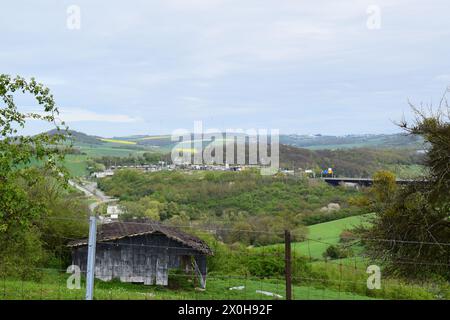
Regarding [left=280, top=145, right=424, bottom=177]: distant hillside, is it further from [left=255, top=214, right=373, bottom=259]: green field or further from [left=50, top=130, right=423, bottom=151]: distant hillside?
[left=255, top=214, right=373, bottom=259]: green field

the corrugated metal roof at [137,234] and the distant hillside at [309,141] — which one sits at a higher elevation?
the distant hillside at [309,141]

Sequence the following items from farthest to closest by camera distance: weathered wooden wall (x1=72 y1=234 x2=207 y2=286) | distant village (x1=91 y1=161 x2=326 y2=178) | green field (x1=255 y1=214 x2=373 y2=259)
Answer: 1. distant village (x1=91 y1=161 x2=326 y2=178)
2. green field (x1=255 y1=214 x2=373 y2=259)
3. weathered wooden wall (x1=72 y1=234 x2=207 y2=286)

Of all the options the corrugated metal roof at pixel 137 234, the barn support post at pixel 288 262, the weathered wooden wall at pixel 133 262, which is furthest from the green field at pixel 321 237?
the barn support post at pixel 288 262

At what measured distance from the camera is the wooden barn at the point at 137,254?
32375 millimetres

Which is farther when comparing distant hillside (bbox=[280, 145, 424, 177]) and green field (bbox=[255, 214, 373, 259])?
distant hillside (bbox=[280, 145, 424, 177])

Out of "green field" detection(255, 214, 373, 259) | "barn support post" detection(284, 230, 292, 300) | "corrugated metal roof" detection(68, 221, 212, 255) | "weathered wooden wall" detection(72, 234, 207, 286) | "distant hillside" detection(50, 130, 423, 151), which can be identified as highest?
"distant hillside" detection(50, 130, 423, 151)

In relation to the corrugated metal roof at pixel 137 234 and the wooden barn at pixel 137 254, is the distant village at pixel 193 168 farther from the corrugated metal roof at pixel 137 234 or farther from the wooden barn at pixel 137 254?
the wooden barn at pixel 137 254

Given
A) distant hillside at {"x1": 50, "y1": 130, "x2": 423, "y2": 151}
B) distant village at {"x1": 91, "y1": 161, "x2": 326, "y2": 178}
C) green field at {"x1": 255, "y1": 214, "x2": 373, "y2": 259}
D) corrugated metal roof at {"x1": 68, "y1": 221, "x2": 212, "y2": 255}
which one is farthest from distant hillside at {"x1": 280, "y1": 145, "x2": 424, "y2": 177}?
corrugated metal roof at {"x1": 68, "y1": 221, "x2": 212, "y2": 255}

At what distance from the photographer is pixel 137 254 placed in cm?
3316

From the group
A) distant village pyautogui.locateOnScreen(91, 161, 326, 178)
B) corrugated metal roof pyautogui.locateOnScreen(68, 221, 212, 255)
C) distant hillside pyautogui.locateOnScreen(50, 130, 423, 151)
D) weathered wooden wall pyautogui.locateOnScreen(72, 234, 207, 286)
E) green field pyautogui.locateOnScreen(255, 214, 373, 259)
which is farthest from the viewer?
distant hillside pyautogui.locateOnScreen(50, 130, 423, 151)

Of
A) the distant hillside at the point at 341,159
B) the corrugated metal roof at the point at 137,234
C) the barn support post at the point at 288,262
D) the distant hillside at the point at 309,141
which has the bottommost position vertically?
the corrugated metal roof at the point at 137,234

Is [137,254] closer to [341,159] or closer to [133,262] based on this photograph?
[133,262]

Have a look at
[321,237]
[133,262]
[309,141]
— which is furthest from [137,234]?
[309,141]

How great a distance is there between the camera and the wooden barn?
106 ft
